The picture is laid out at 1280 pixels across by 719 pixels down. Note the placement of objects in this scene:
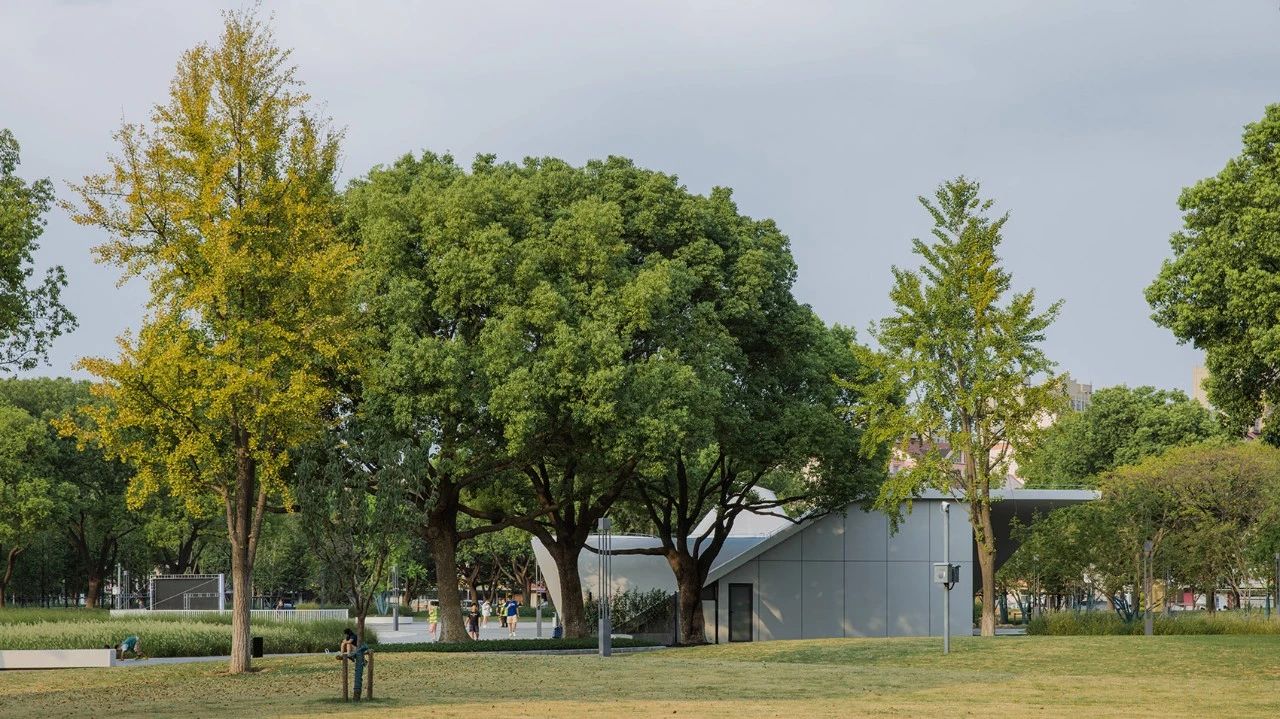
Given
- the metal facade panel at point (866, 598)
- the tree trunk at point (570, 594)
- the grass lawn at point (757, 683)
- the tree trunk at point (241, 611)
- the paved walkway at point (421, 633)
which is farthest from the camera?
the metal facade panel at point (866, 598)

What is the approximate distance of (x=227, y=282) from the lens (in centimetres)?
2780

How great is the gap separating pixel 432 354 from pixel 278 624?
10399 mm

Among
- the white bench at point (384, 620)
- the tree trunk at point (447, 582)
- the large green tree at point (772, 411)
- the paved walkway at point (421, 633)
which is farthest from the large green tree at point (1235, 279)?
the white bench at point (384, 620)

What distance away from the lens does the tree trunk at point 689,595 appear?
161 ft

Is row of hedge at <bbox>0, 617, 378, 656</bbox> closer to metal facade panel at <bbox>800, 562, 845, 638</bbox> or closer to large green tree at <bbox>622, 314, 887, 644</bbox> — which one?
large green tree at <bbox>622, 314, 887, 644</bbox>

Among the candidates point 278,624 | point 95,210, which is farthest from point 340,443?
point 278,624

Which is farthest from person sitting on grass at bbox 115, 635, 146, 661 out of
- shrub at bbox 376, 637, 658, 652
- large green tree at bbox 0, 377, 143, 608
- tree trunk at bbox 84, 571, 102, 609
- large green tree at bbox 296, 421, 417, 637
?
tree trunk at bbox 84, 571, 102, 609

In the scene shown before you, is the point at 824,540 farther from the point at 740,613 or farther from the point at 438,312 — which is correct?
the point at 438,312

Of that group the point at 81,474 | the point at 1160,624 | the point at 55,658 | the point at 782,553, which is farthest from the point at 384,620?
the point at 55,658

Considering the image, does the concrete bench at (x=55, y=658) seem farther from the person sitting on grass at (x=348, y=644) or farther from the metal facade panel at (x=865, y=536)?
the metal facade panel at (x=865, y=536)

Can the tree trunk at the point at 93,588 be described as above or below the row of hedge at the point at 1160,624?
below

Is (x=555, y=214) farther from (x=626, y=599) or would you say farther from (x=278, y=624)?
(x=626, y=599)

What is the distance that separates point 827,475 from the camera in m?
46.6

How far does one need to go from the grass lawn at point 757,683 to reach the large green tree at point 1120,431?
5480 cm
